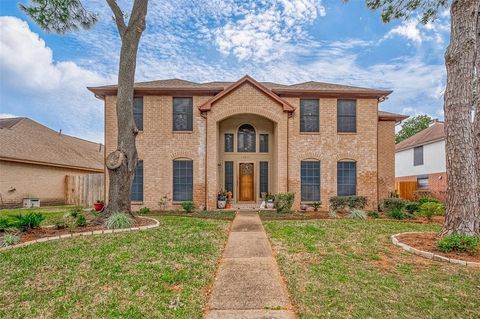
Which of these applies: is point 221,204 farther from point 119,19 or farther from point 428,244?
point 428,244

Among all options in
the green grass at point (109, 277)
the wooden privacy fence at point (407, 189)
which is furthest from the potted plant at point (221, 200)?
the wooden privacy fence at point (407, 189)

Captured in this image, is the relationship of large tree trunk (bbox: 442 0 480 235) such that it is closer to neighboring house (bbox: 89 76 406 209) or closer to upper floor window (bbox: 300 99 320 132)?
neighboring house (bbox: 89 76 406 209)

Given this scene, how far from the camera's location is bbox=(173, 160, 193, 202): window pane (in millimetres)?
13664

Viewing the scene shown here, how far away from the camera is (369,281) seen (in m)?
4.24

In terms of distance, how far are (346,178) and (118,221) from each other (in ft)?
35.7

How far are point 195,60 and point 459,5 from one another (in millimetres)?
13646

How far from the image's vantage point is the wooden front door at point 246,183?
14828 mm

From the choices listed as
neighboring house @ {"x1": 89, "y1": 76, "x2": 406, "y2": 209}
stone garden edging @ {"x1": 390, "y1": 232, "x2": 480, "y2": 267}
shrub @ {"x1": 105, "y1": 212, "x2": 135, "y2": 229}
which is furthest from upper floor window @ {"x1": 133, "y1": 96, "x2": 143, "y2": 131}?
stone garden edging @ {"x1": 390, "y1": 232, "x2": 480, "y2": 267}

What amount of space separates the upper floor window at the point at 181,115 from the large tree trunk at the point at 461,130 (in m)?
10.5

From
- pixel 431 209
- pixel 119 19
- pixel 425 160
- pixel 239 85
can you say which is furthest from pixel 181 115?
pixel 425 160

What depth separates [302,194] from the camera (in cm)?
1374

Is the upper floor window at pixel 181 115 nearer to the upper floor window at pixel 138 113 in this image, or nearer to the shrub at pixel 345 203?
the upper floor window at pixel 138 113

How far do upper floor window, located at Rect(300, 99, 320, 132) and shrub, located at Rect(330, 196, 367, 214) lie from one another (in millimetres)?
3991

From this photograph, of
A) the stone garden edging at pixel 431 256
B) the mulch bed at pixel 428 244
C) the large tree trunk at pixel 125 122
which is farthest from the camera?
the large tree trunk at pixel 125 122
